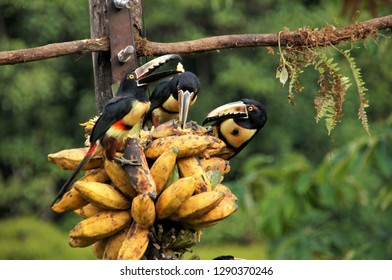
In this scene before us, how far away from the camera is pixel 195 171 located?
2678mm

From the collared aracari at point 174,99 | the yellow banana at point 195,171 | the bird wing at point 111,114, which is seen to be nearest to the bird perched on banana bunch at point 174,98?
the collared aracari at point 174,99

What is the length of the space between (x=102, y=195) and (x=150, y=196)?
0.13 meters

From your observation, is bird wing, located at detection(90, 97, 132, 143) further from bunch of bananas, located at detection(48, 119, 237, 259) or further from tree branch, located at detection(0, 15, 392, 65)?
tree branch, located at detection(0, 15, 392, 65)

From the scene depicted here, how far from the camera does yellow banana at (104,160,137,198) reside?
2615 mm

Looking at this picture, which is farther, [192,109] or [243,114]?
[192,109]

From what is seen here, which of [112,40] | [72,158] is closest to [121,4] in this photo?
[112,40]

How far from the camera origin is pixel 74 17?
10031 mm

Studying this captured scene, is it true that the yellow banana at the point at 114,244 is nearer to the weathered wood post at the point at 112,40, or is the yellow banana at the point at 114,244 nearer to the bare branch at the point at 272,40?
the weathered wood post at the point at 112,40

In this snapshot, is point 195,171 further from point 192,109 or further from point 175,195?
point 192,109

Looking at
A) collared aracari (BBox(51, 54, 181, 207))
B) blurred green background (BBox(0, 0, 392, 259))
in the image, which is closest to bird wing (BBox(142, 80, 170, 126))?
collared aracari (BBox(51, 54, 181, 207))

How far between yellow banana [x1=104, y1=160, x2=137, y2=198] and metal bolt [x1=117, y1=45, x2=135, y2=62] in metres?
0.28

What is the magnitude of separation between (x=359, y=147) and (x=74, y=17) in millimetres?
5202
